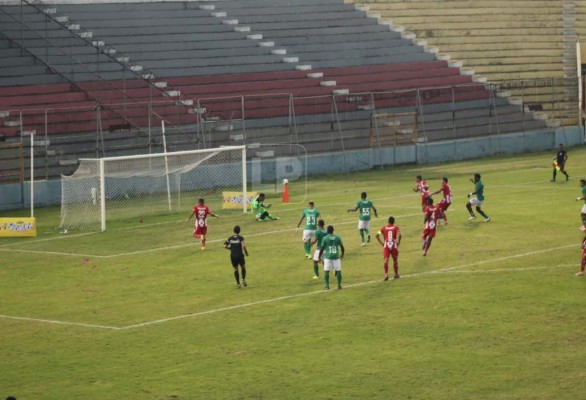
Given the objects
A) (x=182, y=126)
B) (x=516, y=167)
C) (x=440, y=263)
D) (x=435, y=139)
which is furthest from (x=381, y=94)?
(x=440, y=263)

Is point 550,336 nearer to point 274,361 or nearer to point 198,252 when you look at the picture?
point 274,361

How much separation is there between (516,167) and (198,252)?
27.1 meters

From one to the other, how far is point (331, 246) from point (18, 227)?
16.8 meters

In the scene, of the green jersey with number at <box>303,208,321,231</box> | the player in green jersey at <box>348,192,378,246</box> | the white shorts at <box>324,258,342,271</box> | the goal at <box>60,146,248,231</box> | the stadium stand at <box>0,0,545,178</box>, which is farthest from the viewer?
the stadium stand at <box>0,0,545,178</box>

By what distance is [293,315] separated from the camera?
2906cm

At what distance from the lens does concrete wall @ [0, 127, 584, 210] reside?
5222 cm

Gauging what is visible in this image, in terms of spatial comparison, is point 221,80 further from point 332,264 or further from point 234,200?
point 332,264

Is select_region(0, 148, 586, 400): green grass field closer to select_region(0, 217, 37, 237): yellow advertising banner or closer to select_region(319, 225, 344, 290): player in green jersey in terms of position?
select_region(0, 217, 37, 237): yellow advertising banner

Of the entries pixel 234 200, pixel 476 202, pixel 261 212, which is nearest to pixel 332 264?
pixel 476 202

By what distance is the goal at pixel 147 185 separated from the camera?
45.5 metres

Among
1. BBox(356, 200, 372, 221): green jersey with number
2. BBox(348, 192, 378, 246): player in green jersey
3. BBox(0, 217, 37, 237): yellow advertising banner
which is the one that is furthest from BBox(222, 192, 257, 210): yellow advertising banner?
BBox(356, 200, 372, 221): green jersey with number

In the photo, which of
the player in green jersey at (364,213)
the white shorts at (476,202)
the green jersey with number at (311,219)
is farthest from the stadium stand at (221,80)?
the green jersey with number at (311,219)

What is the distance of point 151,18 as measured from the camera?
219ft

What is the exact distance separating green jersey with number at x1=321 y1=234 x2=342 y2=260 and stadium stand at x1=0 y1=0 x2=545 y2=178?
23.8 metres
